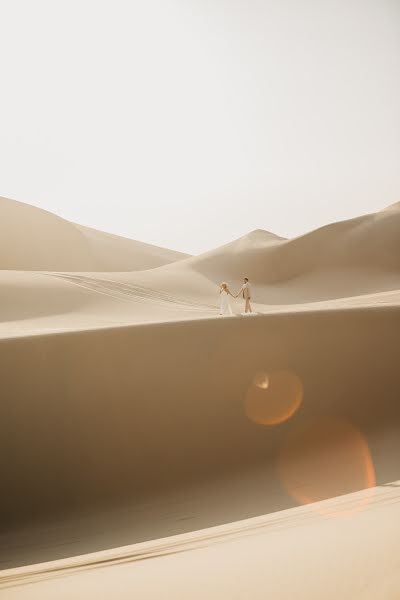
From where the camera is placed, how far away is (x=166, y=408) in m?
6.93

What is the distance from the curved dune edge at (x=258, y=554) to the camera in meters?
2.56

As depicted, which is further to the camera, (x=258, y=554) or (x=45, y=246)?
(x=45, y=246)

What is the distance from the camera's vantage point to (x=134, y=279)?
1024 inches

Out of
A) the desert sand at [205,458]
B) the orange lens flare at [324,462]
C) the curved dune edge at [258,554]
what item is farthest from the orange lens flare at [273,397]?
the curved dune edge at [258,554]

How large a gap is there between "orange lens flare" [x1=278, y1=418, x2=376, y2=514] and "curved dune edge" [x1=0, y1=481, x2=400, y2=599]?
3.50 ft

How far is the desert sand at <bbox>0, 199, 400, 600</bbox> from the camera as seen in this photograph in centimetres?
287

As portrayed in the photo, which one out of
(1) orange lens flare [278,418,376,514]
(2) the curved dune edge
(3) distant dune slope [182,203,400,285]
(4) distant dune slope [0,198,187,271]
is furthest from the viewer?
(4) distant dune slope [0,198,187,271]

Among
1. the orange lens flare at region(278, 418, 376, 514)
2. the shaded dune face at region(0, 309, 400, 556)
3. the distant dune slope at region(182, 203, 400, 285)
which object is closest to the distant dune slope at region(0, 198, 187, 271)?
the distant dune slope at region(182, 203, 400, 285)

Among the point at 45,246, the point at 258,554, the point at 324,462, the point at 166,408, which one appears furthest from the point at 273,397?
the point at 45,246

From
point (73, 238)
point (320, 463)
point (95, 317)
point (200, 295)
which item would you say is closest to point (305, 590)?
point (320, 463)

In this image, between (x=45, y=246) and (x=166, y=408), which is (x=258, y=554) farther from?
(x=45, y=246)

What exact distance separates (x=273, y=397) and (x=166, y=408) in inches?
59.3

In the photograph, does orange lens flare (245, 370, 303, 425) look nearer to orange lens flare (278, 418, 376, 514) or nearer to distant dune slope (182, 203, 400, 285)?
orange lens flare (278, 418, 376, 514)

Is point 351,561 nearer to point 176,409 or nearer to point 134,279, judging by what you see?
point 176,409
